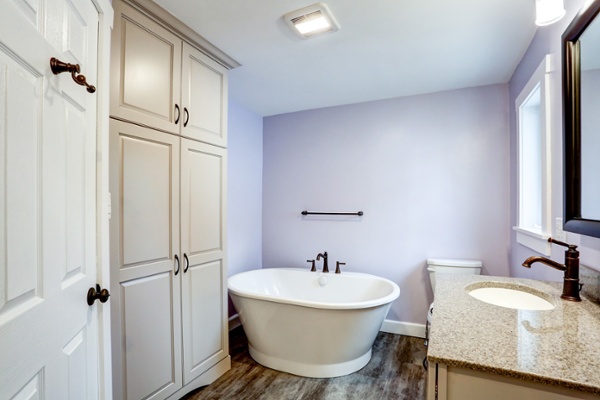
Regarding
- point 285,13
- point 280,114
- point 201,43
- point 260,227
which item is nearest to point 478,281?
point 285,13

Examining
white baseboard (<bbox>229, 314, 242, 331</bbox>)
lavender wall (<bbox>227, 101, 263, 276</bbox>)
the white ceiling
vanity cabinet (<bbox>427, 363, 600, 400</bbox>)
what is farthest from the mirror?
white baseboard (<bbox>229, 314, 242, 331</bbox>)

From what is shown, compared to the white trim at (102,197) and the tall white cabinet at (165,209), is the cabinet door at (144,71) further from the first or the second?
the white trim at (102,197)

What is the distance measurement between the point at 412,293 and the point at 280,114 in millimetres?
2401

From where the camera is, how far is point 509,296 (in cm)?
142

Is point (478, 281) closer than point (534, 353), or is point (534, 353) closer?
point (534, 353)

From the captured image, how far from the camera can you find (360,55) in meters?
2.14

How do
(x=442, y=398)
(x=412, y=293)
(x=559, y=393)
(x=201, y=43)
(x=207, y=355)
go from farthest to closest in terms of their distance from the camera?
1. (x=412, y=293)
2. (x=207, y=355)
3. (x=201, y=43)
4. (x=442, y=398)
5. (x=559, y=393)

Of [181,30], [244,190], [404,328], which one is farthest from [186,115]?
[404,328]

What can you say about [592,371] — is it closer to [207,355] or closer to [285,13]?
[285,13]

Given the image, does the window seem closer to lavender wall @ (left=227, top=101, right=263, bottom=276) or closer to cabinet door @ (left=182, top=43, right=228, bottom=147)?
cabinet door @ (left=182, top=43, right=228, bottom=147)

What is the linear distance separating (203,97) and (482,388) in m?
2.09

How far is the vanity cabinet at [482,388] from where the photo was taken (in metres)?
0.67

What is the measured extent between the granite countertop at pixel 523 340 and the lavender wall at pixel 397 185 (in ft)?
5.30

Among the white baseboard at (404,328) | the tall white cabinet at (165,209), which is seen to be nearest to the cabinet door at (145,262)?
the tall white cabinet at (165,209)
